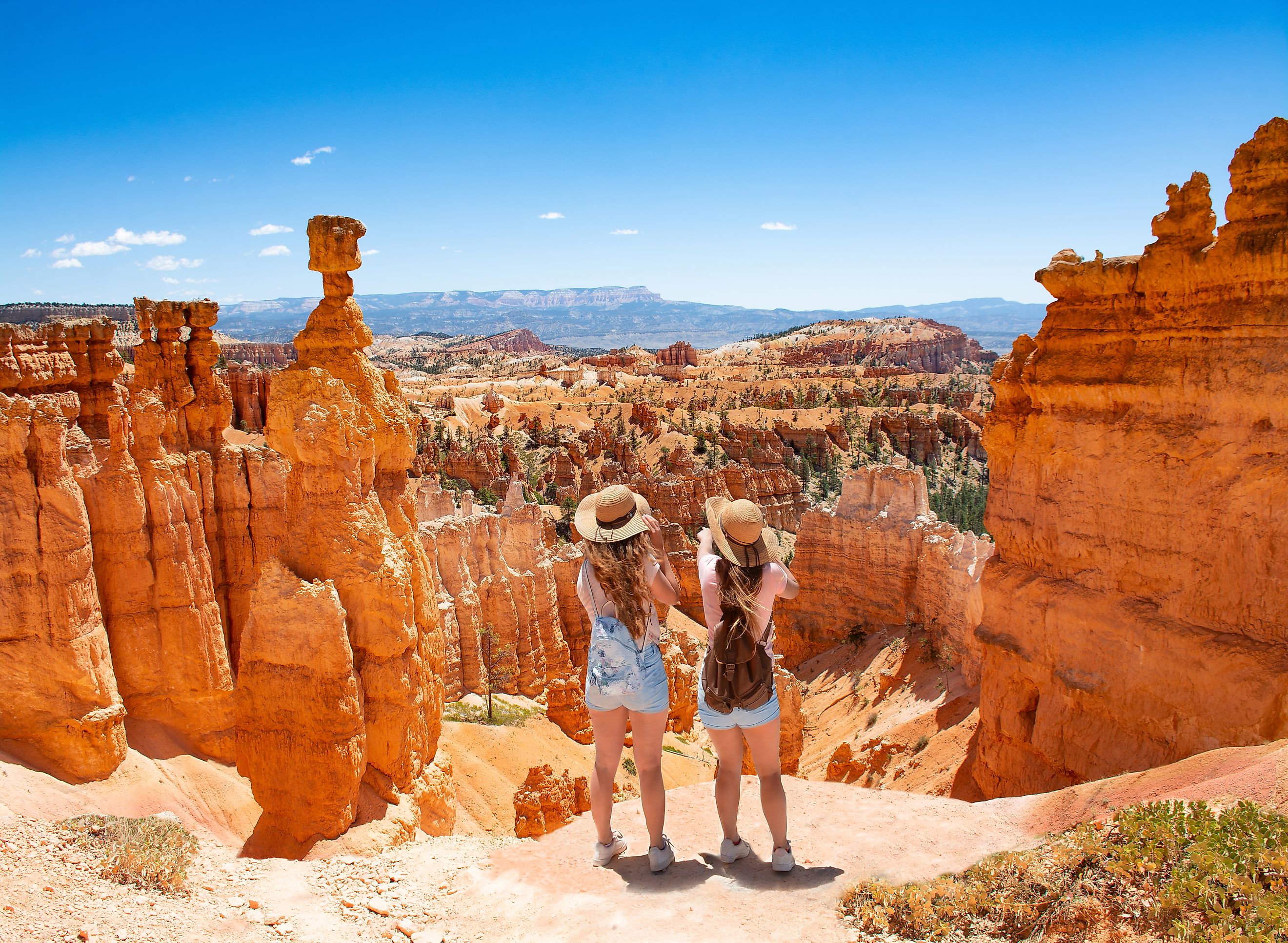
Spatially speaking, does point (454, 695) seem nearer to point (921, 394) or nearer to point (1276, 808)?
Answer: point (1276, 808)

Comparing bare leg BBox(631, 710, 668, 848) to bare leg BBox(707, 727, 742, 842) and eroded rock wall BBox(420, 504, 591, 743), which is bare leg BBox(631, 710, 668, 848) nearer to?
bare leg BBox(707, 727, 742, 842)

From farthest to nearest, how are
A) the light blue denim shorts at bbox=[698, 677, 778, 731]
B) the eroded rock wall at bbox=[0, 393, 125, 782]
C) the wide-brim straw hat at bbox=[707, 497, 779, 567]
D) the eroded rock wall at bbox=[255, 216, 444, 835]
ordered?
the eroded rock wall at bbox=[0, 393, 125, 782]
the eroded rock wall at bbox=[255, 216, 444, 835]
the light blue denim shorts at bbox=[698, 677, 778, 731]
the wide-brim straw hat at bbox=[707, 497, 779, 567]

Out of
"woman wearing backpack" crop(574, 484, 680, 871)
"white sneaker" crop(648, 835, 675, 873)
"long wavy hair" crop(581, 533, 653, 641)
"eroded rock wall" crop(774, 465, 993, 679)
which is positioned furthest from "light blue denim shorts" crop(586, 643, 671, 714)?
"eroded rock wall" crop(774, 465, 993, 679)

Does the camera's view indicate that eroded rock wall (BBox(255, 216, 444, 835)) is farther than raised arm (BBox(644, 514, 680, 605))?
Yes

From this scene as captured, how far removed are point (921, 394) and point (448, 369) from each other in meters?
75.3

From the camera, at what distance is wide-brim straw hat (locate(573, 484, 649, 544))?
446 cm

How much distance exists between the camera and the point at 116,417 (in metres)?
10.7

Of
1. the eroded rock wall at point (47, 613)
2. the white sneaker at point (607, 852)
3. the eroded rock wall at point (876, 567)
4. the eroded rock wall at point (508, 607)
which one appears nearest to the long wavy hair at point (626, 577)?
the white sneaker at point (607, 852)

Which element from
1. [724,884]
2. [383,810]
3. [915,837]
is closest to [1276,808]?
[915,837]

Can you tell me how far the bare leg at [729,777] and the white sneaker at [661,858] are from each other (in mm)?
365

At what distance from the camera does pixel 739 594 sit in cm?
432

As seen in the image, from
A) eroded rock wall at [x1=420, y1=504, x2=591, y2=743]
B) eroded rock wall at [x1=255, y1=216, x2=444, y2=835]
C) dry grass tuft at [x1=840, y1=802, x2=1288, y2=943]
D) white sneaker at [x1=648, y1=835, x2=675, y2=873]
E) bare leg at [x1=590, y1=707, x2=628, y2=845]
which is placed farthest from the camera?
eroded rock wall at [x1=420, y1=504, x2=591, y2=743]

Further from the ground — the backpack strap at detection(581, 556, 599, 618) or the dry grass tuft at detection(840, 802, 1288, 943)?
the backpack strap at detection(581, 556, 599, 618)

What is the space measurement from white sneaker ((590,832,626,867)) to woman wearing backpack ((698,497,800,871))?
0.79 meters
